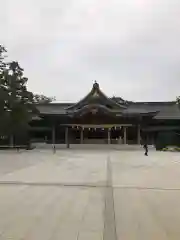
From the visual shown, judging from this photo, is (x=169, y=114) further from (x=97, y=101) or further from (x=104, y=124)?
(x=97, y=101)

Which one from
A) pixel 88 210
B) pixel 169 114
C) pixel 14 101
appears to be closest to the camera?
pixel 88 210

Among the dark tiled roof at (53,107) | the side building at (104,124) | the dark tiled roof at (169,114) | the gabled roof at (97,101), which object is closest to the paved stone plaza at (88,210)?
the side building at (104,124)

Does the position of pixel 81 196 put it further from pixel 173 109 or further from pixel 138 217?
pixel 173 109

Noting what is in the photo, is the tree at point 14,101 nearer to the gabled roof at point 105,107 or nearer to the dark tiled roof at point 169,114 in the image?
the gabled roof at point 105,107

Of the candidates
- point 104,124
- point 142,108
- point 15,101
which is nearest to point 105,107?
point 104,124

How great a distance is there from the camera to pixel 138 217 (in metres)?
6.93

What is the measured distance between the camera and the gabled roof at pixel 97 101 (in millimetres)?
48344

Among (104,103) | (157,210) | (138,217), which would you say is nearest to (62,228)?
(138,217)

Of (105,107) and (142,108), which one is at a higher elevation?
(142,108)

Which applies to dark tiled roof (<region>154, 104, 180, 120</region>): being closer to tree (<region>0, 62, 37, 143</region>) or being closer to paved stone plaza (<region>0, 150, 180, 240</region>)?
tree (<region>0, 62, 37, 143</region>)

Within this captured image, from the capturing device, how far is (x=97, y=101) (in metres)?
48.3

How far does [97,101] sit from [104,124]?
11.5ft

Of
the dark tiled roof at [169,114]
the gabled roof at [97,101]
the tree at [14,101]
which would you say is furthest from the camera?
the gabled roof at [97,101]

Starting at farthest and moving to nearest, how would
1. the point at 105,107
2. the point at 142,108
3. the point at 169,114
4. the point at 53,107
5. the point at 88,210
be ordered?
1. the point at 142,108
2. the point at 53,107
3. the point at 169,114
4. the point at 105,107
5. the point at 88,210
